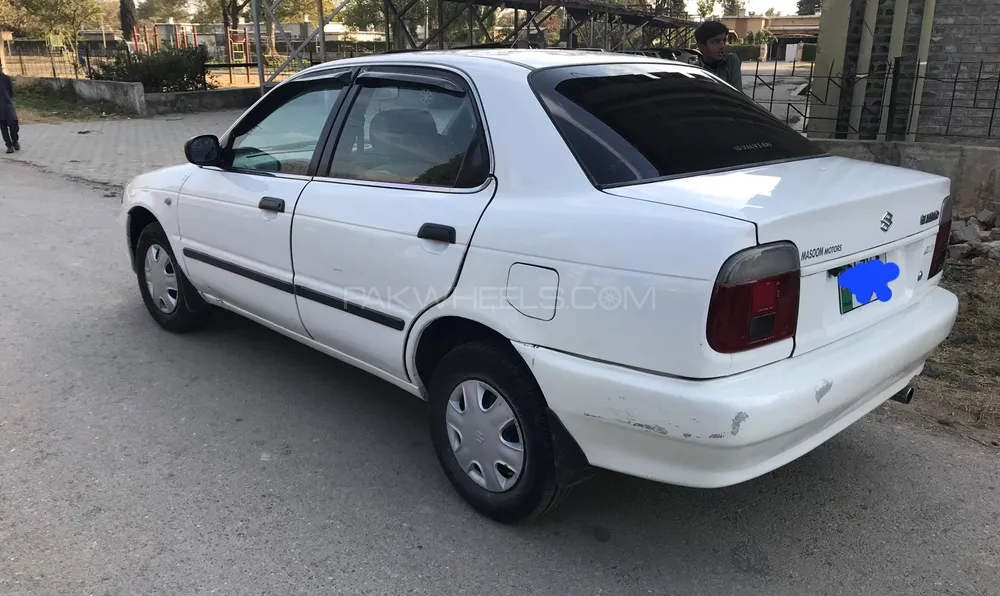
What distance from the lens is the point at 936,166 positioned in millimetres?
7070

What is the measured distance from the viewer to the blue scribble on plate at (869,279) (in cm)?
244

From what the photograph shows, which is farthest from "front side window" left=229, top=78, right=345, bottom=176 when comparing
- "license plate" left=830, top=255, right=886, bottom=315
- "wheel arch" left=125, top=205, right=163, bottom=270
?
"license plate" left=830, top=255, right=886, bottom=315

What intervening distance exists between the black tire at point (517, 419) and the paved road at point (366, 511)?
107mm

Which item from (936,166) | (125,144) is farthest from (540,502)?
(125,144)

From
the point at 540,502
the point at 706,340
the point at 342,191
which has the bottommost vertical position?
the point at 540,502

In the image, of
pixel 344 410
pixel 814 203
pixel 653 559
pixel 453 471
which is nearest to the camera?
pixel 814 203

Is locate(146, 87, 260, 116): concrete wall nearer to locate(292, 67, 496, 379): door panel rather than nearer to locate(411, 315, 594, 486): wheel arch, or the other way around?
locate(292, 67, 496, 379): door panel

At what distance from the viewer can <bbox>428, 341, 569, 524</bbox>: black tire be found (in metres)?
2.59

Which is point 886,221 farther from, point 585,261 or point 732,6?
point 732,6

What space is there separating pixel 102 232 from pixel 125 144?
750 centimetres

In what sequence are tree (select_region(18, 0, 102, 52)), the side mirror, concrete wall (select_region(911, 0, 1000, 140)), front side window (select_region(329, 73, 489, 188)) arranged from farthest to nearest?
tree (select_region(18, 0, 102, 52)), concrete wall (select_region(911, 0, 1000, 140)), the side mirror, front side window (select_region(329, 73, 489, 188))

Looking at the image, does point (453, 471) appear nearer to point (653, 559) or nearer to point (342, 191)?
point (653, 559)

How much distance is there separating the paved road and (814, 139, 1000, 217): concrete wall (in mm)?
4540

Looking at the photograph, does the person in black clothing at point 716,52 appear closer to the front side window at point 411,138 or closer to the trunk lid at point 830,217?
the trunk lid at point 830,217
